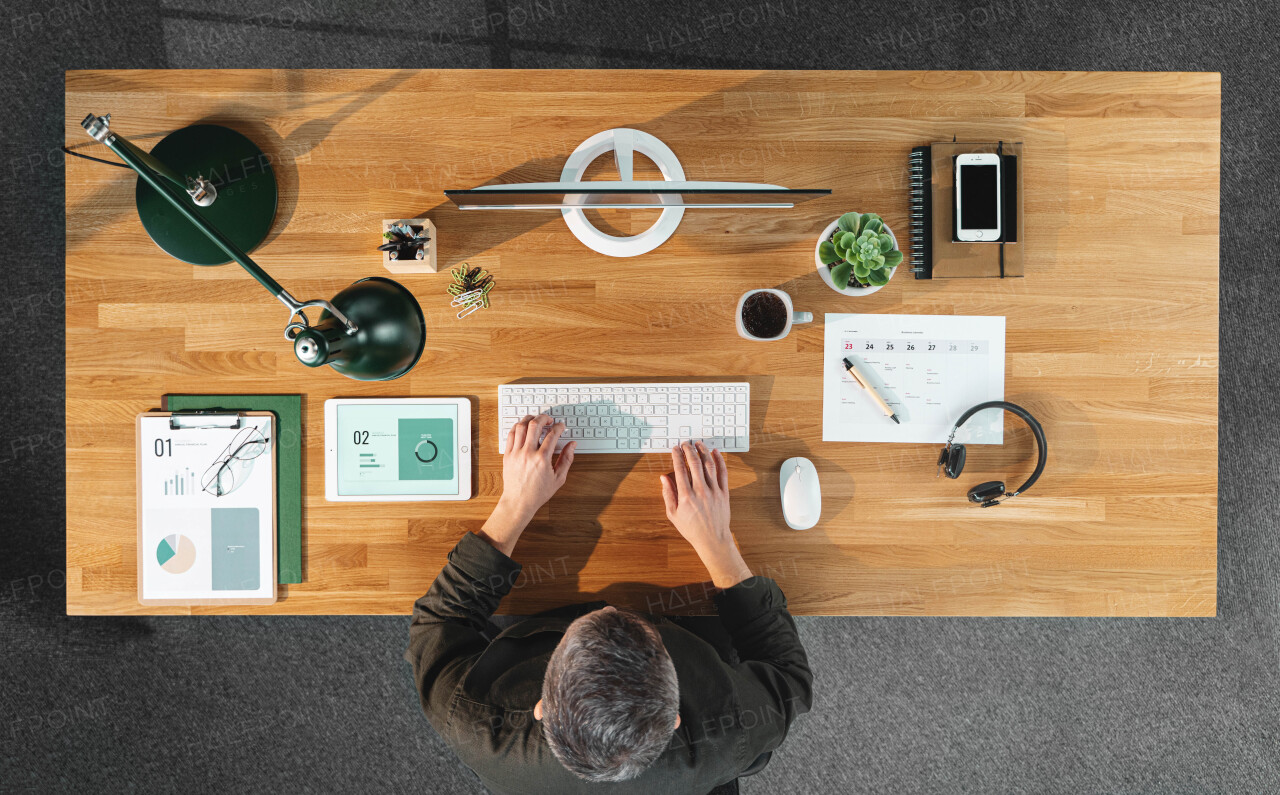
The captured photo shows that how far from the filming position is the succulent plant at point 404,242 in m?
1.19

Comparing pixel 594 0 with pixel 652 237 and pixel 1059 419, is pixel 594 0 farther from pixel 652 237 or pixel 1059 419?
pixel 1059 419

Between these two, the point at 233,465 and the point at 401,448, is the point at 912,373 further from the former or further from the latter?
the point at 233,465

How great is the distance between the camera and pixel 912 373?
1297 mm

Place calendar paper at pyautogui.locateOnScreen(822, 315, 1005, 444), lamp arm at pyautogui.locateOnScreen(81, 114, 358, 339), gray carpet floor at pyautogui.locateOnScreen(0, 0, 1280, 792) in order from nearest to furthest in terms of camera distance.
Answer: lamp arm at pyautogui.locateOnScreen(81, 114, 358, 339)
calendar paper at pyautogui.locateOnScreen(822, 315, 1005, 444)
gray carpet floor at pyautogui.locateOnScreen(0, 0, 1280, 792)

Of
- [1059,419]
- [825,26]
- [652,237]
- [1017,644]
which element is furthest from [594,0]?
[1017,644]

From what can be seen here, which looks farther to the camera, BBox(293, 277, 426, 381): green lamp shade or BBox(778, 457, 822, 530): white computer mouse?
BBox(778, 457, 822, 530): white computer mouse

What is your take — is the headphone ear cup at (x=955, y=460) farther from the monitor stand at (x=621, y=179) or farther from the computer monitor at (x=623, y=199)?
the monitor stand at (x=621, y=179)

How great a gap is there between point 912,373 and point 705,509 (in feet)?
1.71

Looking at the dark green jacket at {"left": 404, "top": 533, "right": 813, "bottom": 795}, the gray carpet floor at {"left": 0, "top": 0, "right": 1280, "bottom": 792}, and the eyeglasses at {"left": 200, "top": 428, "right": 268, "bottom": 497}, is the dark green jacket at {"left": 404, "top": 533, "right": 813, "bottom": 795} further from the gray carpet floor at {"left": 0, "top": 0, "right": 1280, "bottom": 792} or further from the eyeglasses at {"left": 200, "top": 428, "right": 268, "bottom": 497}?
the gray carpet floor at {"left": 0, "top": 0, "right": 1280, "bottom": 792}

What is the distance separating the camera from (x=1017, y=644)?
1952mm

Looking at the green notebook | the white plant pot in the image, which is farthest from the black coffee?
the green notebook

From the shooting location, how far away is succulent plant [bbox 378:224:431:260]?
1191 mm

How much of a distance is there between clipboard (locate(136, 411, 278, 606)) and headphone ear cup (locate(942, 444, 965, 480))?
4.54ft

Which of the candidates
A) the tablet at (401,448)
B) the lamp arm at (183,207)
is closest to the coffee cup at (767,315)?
the tablet at (401,448)
